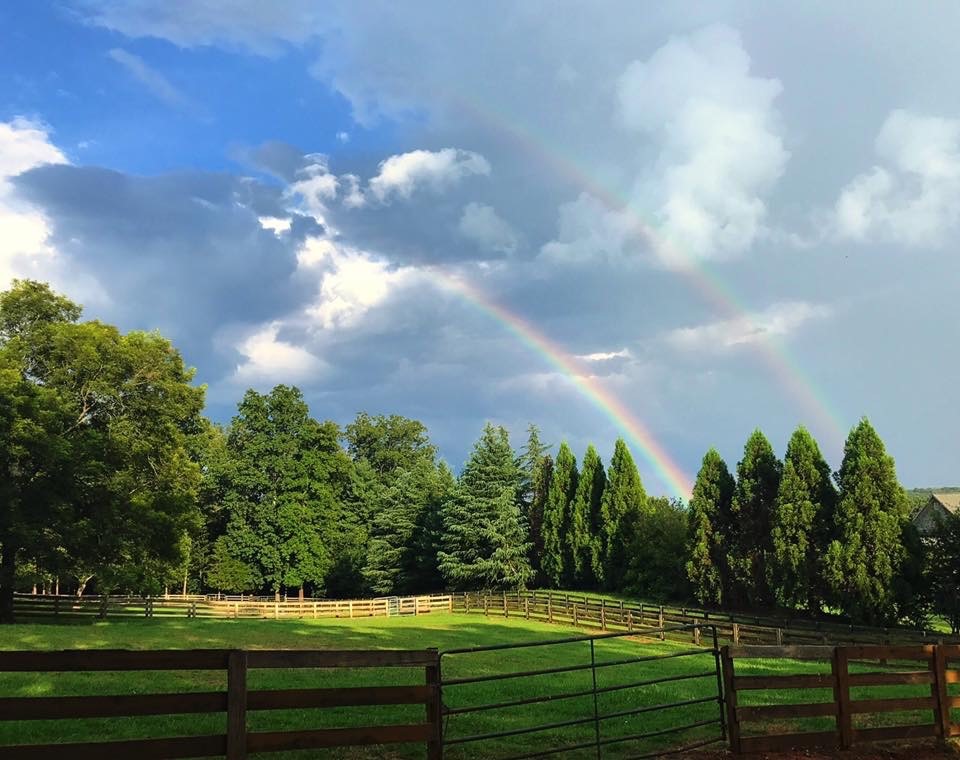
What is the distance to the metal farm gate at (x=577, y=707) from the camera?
311 inches

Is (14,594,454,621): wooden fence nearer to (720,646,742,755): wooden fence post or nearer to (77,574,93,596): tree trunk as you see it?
(77,574,93,596): tree trunk

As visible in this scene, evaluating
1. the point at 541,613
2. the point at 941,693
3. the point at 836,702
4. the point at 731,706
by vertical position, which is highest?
the point at 731,706

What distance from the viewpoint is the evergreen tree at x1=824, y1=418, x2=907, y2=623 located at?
3141 cm

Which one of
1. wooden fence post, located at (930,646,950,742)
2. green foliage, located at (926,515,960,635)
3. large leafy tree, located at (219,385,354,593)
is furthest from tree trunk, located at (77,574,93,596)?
green foliage, located at (926,515,960,635)

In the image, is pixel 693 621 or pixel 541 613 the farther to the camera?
pixel 541 613

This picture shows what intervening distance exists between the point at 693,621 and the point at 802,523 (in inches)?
341

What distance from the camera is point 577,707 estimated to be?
38.3ft

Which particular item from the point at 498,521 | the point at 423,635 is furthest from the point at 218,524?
the point at 423,635

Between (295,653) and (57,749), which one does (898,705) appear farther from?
(57,749)

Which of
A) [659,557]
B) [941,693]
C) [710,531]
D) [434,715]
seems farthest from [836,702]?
[659,557]

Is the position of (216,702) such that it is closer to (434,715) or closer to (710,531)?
(434,715)

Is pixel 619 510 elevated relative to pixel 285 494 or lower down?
lower down

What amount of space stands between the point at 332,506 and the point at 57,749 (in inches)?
2284

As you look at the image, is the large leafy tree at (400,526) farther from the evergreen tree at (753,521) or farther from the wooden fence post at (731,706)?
the wooden fence post at (731,706)
